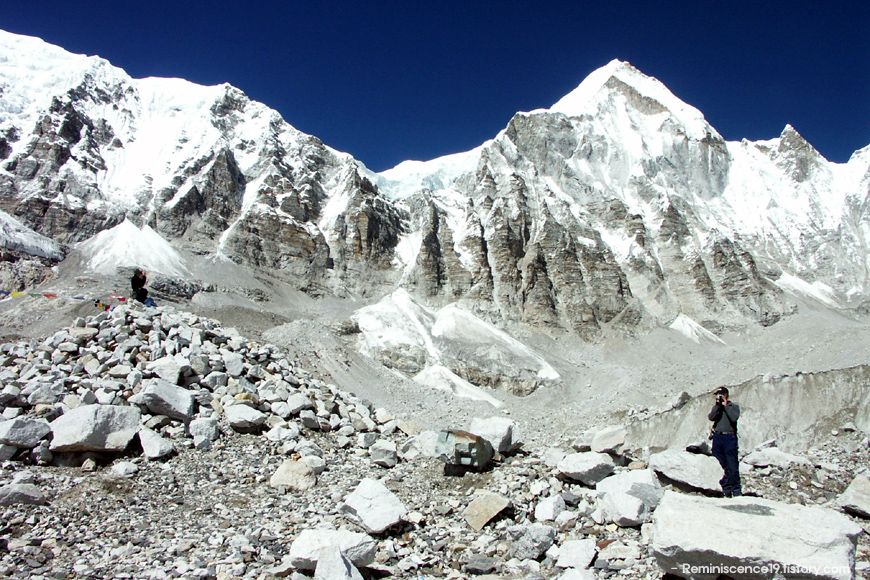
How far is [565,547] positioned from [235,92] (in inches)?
4176

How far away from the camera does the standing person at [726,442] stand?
6777 mm

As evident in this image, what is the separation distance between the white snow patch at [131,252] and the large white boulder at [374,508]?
56.6 metres

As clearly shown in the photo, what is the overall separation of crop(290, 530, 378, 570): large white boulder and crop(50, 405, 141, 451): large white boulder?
4482 millimetres

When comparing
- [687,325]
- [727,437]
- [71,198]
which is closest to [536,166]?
[687,325]

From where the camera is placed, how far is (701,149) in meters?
111

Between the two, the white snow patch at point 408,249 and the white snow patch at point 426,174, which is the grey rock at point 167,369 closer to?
the white snow patch at point 408,249

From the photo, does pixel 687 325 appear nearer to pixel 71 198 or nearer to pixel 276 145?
pixel 276 145

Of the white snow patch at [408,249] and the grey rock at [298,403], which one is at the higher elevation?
the white snow patch at [408,249]

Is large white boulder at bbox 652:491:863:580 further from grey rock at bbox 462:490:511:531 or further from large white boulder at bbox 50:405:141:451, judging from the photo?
large white boulder at bbox 50:405:141:451

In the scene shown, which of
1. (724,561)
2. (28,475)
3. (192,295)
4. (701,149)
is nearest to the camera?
(724,561)

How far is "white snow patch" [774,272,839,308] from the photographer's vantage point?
92125 millimetres

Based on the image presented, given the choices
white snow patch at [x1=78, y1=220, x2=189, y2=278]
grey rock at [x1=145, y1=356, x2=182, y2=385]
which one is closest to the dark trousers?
grey rock at [x1=145, y1=356, x2=182, y2=385]

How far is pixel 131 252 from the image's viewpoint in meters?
58.0

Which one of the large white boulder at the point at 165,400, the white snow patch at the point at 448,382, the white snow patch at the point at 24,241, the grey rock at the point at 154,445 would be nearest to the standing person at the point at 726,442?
the grey rock at the point at 154,445
